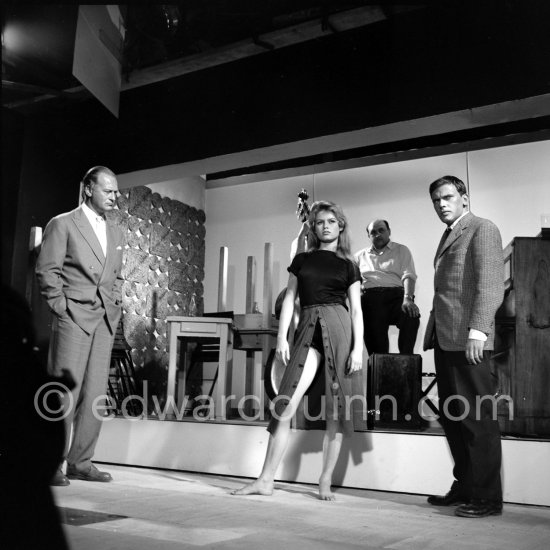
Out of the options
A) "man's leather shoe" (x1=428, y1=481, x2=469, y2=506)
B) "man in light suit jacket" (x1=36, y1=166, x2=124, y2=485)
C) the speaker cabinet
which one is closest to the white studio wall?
the speaker cabinet

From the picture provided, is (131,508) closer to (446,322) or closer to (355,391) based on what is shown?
(355,391)

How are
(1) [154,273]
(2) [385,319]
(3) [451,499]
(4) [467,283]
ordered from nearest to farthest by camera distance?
(4) [467,283]
(3) [451,499]
(2) [385,319]
(1) [154,273]

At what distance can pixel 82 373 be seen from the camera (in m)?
2.86

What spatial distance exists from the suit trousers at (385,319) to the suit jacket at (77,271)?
212 centimetres

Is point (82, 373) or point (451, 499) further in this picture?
point (82, 373)

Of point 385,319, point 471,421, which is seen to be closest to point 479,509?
point 471,421

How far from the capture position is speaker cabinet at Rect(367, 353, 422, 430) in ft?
11.1

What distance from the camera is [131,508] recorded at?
2.22m

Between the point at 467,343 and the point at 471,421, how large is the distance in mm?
287

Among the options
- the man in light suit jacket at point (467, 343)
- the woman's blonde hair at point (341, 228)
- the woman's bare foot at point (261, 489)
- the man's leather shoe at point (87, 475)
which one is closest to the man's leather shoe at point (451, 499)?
the man in light suit jacket at point (467, 343)

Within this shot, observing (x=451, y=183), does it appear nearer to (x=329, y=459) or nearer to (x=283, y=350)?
(x=283, y=350)

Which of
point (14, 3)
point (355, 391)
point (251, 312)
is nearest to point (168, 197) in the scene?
point (251, 312)

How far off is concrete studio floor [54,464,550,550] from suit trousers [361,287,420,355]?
1651mm

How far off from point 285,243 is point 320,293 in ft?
13.7
